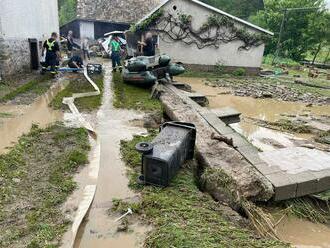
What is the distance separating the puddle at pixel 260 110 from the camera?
810cm

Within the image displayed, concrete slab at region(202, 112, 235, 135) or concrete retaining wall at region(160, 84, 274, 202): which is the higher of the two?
concrete slab at region(202, 112, 235, 135)

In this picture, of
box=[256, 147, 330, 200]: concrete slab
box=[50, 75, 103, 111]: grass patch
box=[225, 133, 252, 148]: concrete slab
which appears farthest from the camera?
box=[50, 75, 103, 111]: grass patch

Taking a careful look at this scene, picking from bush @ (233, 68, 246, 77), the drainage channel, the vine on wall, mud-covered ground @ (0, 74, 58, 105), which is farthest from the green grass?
bush @ (233, 68, 246, 77)

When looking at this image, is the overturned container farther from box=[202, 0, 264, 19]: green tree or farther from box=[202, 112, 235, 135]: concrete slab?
box=[202, 0, 264, 19]: green tree

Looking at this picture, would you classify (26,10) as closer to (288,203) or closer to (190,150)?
(190,150)

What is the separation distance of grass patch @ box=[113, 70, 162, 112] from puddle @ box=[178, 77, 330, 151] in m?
2.46

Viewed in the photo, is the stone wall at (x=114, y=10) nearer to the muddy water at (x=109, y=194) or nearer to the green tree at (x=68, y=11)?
the green tree at (x=68, y=11)

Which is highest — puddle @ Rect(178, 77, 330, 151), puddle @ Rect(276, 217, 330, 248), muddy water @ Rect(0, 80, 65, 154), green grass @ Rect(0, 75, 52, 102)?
green grass @ Rect(0, 75, 52, 102)

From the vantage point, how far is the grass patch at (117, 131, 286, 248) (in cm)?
326

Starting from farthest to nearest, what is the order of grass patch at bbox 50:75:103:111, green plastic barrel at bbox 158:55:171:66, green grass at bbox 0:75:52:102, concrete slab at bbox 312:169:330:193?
green plastic barrel at bbox 158:55:171:66 < green grass at bbox 0:75:52:102 < grass patch at bbox 50:75:103:111 < concrete slab at bbox 312:169:330:193

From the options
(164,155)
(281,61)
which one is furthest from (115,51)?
(281,61)

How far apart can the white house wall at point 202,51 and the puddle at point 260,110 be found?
170 inches

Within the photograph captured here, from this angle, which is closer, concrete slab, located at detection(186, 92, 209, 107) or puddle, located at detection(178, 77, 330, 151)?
puddle, located at detection(178, 77, 330, 151)

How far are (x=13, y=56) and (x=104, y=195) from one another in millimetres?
9073
